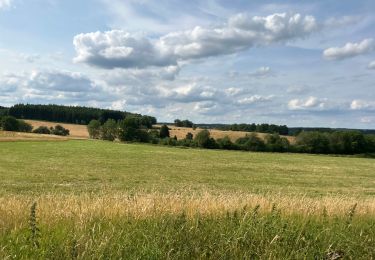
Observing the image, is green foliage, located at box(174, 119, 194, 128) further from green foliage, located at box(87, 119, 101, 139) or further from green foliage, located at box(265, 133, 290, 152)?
green foliage, located at box(265, 133, 290, 152)

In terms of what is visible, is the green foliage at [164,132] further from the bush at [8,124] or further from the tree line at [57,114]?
the bush at [8,124]

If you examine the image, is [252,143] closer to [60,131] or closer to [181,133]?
[181,133]

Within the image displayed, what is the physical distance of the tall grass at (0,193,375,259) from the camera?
5520 millimetres

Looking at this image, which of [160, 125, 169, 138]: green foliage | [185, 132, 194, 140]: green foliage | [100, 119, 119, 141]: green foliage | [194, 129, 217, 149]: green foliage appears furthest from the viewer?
[160, 125, 169, 138]: green foliage

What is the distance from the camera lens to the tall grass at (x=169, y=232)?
5.52 metres

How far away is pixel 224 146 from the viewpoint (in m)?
123

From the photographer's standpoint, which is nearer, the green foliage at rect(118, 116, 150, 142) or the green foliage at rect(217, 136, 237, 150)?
the green foliage at rect(217, 136, 237, 150)

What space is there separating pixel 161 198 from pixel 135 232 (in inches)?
106

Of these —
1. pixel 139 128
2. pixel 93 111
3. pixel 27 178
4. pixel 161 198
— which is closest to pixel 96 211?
pixel 161 198

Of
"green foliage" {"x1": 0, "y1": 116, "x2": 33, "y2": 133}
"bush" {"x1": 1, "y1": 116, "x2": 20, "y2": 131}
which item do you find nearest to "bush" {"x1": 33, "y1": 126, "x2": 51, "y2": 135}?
"green foliage" {"x1": 0, "y1": 116, "x2": 33, "y2": 133}

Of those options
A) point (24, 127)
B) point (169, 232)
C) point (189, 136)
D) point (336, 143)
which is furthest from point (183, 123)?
point (169, 232)

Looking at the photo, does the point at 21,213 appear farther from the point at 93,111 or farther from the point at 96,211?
the point at 93,111

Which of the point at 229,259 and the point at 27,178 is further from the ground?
the point at 229,259

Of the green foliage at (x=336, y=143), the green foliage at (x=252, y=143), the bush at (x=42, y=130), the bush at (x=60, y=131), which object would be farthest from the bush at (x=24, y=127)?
the green foliage at (x=336, y=143)
